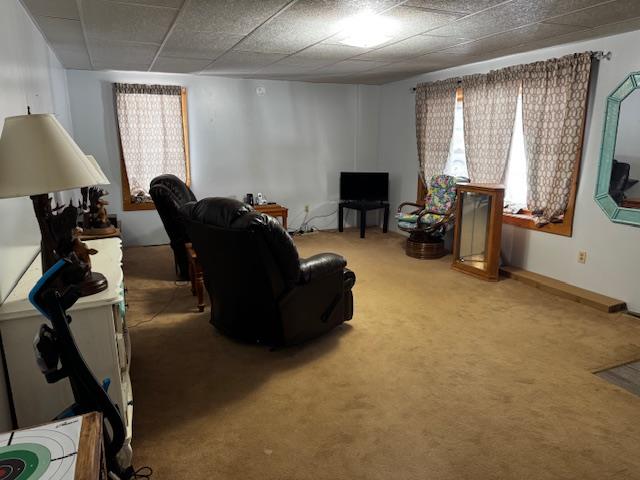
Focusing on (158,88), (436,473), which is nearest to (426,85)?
(158,88)

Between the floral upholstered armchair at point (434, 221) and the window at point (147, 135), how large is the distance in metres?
3.13

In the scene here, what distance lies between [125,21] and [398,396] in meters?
3.13

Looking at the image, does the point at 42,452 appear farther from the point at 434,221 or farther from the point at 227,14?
the point at 434,221

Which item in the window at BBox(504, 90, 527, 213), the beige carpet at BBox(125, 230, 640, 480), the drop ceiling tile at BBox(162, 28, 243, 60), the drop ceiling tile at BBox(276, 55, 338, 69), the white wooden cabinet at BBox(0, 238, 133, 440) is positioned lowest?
the beige carpet at BBox(125, 230, 640, 480)

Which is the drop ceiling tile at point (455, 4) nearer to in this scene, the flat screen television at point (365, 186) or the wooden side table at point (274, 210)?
the wooden side table at point (274, 210)

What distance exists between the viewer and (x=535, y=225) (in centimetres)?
442

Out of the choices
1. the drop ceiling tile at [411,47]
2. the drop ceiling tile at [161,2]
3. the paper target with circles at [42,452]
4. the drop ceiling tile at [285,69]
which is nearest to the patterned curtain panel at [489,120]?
the drop ceiling tile at [411,47]

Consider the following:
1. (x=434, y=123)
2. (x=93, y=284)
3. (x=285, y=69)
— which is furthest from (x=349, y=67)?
(x=93, y=284)

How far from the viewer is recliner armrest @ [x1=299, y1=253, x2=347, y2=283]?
111 inches

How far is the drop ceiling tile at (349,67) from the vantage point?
4805 mm

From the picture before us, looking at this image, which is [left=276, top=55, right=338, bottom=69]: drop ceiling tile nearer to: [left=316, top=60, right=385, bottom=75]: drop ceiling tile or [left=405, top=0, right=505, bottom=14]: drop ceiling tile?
[left=316, top=60, right=385, bottom=75]: drop ceiling tile

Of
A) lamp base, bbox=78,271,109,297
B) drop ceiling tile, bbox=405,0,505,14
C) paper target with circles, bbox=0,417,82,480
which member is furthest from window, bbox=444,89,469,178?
paper target with circles, bbox=0,417,82,480

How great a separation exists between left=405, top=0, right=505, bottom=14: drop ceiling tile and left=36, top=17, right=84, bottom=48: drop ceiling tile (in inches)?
94.6

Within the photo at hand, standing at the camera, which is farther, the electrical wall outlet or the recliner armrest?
the electrical wall outlet
